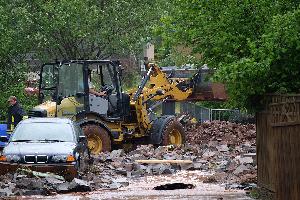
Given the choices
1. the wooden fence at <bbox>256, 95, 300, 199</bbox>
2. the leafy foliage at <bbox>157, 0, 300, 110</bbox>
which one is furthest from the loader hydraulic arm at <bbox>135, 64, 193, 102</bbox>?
the wooden fence at <bbox>256, 95, 300, 199</bbox>

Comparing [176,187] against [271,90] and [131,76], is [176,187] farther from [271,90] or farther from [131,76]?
[131,76]

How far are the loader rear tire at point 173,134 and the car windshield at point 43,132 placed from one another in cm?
930

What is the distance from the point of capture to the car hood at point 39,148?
19.9 metres

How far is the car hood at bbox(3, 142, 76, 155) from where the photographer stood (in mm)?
19922

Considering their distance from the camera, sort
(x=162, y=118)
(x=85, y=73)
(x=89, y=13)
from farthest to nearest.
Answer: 1. (x=89, y=13)
2. (x=162, y=118)
3. (x=85, y=73)

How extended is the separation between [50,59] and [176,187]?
2844 centimetres

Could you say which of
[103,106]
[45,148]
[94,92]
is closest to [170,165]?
[103,106]

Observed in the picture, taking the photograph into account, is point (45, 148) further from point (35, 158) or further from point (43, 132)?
point (43, 132)

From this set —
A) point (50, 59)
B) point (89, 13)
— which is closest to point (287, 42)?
point (89, 13)

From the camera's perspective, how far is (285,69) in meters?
15.7

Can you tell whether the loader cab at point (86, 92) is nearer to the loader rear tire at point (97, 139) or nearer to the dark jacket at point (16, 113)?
the loader rear tire at point (97, 139)

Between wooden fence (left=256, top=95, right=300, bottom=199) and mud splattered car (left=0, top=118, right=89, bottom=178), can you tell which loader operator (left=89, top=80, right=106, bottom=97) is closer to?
mud splattered car (left=0, top=118, right=89, bottom=178)

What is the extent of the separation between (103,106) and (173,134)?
3.33 meters

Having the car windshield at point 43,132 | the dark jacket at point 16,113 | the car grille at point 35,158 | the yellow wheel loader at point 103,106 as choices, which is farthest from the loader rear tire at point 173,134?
the car grille at point 35,158
